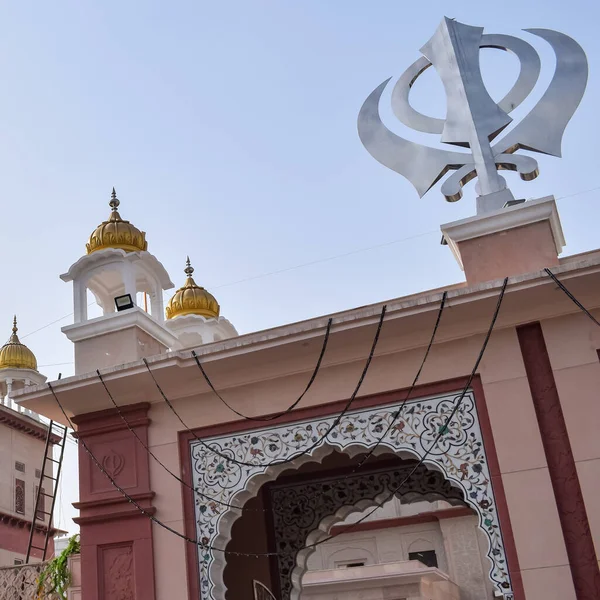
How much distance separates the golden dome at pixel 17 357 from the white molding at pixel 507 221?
1381 cm

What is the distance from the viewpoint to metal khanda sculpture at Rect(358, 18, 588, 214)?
7.14m

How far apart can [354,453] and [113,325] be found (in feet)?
8.44

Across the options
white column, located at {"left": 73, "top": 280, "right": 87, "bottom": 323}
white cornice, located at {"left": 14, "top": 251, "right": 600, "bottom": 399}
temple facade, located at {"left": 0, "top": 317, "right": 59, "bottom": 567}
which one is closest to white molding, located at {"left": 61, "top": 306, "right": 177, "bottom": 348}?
white column, located at {"left": 73, "top": 280, "right": 87, "bottom": 323}

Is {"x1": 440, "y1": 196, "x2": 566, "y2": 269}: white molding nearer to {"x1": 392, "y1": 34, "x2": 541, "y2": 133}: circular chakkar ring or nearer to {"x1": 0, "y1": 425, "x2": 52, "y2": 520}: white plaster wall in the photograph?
{"x1": 392, "y1": 34, "x2": 541, "y2": 133}: circular chakkar ring

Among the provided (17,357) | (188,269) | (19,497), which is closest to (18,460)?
(19,497)

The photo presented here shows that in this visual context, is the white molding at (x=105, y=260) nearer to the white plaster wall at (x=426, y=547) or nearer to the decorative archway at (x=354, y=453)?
the decorative archway at (x=354, y=453)

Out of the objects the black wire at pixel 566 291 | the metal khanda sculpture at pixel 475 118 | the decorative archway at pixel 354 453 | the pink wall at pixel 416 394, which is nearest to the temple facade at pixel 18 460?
the pink wall at pixel 416 394

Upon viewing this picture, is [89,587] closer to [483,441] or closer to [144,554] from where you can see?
[144,554]

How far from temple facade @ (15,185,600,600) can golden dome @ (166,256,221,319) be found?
220 centimetres

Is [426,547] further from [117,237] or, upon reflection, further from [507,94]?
[507,94]

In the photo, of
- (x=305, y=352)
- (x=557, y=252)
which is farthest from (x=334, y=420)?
(x=557, y=252)

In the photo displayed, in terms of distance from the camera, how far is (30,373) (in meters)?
18.5

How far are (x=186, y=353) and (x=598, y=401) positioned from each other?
3.23 meters

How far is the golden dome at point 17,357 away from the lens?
60.8 ft
